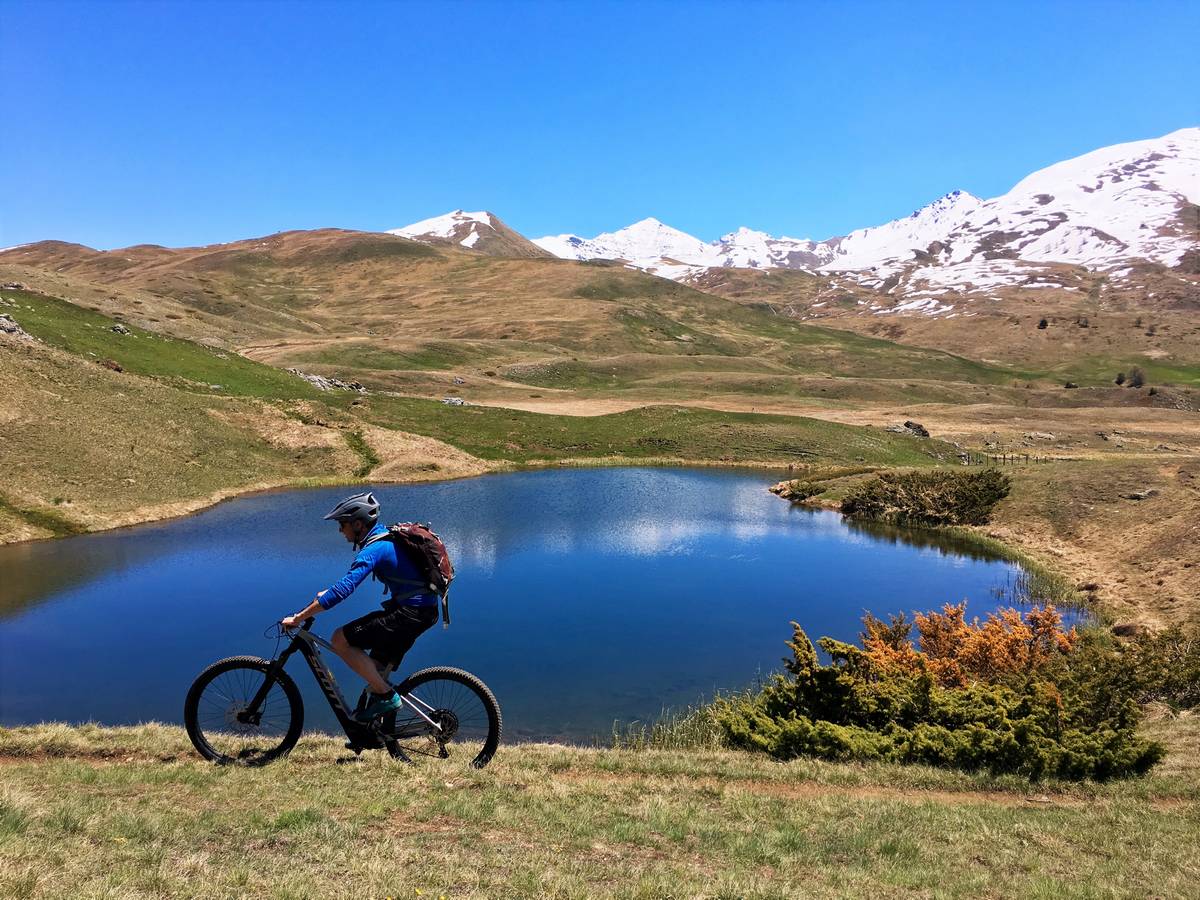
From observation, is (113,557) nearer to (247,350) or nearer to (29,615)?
(29,615)

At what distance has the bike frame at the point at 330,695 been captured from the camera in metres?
11.2

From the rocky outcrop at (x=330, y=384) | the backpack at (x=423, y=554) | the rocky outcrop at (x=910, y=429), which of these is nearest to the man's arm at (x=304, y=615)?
the backpack at (x=423, y=554)

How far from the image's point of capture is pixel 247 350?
125188mm

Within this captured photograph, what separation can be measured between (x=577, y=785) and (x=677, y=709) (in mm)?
9722

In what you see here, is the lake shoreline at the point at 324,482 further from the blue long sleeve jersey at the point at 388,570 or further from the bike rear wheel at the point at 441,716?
the blue long sleeve jersey at the point at 388,570

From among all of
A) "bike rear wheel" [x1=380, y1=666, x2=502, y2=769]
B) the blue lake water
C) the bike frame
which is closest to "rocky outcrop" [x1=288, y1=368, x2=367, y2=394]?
the blue lake water

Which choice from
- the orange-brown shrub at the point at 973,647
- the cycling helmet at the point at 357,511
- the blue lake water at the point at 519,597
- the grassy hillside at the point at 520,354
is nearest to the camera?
the cycling helmet at the point at 357,511

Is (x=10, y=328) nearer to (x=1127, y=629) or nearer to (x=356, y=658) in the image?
(x=356, y=658)

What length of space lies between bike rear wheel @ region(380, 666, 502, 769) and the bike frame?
0.09ft

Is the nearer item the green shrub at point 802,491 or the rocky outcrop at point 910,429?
the green shrub at point 802,491

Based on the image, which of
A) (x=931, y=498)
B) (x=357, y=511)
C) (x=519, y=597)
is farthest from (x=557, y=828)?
(x=931, y=498)

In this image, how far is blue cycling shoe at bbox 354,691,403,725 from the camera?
37.2 feet

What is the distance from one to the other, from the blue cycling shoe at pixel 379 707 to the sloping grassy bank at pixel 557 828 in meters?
0.76

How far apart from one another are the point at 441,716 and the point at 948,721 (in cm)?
1055
